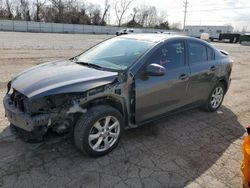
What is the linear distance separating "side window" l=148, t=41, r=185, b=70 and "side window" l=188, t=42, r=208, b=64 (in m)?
0.26


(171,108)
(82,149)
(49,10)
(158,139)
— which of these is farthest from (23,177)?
(49,10)

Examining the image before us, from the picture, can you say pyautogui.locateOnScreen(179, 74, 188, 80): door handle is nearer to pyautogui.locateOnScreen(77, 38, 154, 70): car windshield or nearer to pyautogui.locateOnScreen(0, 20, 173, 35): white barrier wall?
pyautogui.locateOnScreen(77, 38, 154, 70): car windshield

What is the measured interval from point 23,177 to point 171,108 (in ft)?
8.22

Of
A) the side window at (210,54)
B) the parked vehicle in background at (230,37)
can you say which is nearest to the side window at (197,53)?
the side window at (210,54)

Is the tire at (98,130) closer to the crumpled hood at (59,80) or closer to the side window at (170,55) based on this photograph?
the crumpled hood at (59,80)

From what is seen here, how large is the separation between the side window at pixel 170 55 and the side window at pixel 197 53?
0.26 m

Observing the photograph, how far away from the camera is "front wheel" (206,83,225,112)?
4.86 m

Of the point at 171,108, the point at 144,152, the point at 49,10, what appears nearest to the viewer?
the point at 144,152

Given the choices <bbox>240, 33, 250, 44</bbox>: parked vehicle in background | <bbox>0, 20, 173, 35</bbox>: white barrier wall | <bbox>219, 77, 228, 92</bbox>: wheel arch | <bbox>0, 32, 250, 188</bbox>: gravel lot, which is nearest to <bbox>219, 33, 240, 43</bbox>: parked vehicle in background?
<bbox>240, 33, 250, 44</bbox>: parked vehicle in background

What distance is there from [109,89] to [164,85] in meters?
1.04

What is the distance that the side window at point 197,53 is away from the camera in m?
4.22

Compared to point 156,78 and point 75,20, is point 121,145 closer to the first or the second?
point 156,78

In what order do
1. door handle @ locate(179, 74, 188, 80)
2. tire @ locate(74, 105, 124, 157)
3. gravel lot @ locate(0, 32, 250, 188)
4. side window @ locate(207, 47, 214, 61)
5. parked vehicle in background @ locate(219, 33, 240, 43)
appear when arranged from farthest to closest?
parked vehicle in background @ locate(219, 33, 240, 43)
side window @ locate(207, 47, 214, 61)
door handle @ locate(179, 74, 188, 80)
tire @ locate(74, 105, 124, 157)
gravel lot @ locate(0, 32, 250, 188)

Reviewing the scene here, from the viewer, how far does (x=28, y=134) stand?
275 cm
